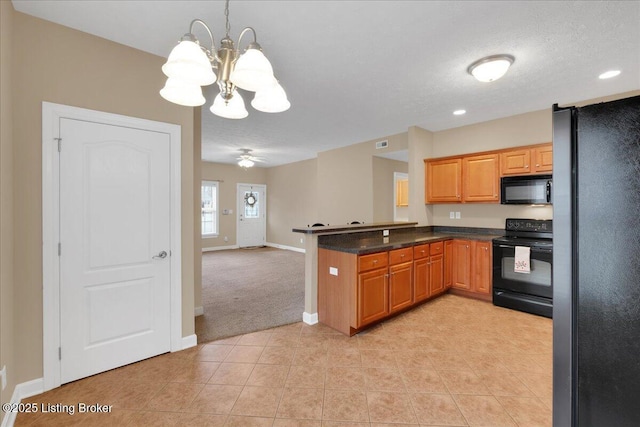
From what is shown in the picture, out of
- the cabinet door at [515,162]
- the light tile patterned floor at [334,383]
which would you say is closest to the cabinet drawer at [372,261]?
the light tile patterned floor at [334,383]

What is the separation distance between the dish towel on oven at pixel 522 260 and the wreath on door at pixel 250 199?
7.57m

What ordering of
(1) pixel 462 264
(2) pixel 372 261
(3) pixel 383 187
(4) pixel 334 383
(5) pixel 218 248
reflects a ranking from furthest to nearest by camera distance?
(5) pixel 218 248, (3) pixel 383 187, (1) pixel 462 264, (2) pixel 372 261, (4) pixel 334 383

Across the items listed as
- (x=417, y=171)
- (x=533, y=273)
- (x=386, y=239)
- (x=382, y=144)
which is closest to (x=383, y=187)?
(x=382, y=144)

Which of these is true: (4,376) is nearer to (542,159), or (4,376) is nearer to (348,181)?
(348,181)

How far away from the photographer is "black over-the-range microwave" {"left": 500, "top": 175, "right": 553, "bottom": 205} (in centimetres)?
354

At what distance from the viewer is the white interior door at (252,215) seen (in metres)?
9.00

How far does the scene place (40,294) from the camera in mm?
1972

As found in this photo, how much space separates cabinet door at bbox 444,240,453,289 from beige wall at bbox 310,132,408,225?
1762mm

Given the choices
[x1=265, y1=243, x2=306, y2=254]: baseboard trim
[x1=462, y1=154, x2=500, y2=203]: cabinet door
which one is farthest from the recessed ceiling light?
[x1=265, y1=243, x2=306, y2=254]: baseboard trim

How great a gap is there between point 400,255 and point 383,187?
2.82 meters

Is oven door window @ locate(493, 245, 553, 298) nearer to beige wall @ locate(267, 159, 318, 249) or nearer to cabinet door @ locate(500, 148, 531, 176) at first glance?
cabinet door @ locate(500, 148, 531, 176)

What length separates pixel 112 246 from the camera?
2.24 m

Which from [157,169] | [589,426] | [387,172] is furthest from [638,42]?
[157,169]

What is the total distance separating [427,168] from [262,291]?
3488 mm
